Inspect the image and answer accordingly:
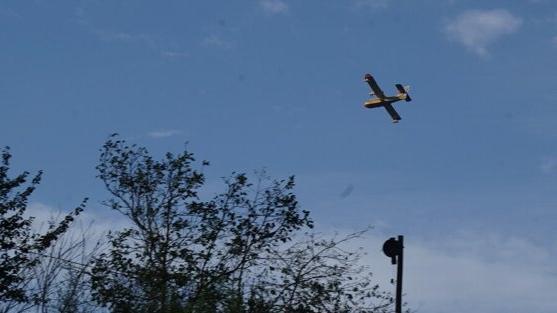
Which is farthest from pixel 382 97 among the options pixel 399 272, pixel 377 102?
pixel 399 272

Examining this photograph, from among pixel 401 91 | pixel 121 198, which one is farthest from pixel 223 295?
pixel 401 91

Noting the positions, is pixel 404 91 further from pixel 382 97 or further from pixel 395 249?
pixel 395 249

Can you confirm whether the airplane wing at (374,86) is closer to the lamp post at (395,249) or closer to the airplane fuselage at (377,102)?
the airplane fuselage at (377,102)

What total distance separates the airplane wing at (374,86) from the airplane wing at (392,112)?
107 cm

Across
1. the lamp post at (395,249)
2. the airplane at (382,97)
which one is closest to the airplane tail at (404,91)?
the airplane at (382,97)

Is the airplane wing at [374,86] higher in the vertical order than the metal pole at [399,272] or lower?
higher

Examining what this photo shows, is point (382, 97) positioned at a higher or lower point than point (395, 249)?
higher

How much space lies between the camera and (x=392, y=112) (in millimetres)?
44531

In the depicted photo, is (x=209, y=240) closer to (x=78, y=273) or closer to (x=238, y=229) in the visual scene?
(x=238, y=229)

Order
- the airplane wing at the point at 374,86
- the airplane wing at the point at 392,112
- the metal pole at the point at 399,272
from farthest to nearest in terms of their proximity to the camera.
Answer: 1. the airplane wing at the point at 392,112
2. the airplane wing at the point at 374,86
3. the metal pole at the point at 399,272

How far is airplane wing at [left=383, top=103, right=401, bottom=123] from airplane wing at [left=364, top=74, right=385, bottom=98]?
42.0 inches

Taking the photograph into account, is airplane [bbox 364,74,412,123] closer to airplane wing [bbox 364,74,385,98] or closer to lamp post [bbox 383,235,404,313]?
airplane wing [bbox 364,74,385,98]

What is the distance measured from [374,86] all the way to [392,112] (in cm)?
339

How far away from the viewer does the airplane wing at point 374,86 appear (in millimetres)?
40594
